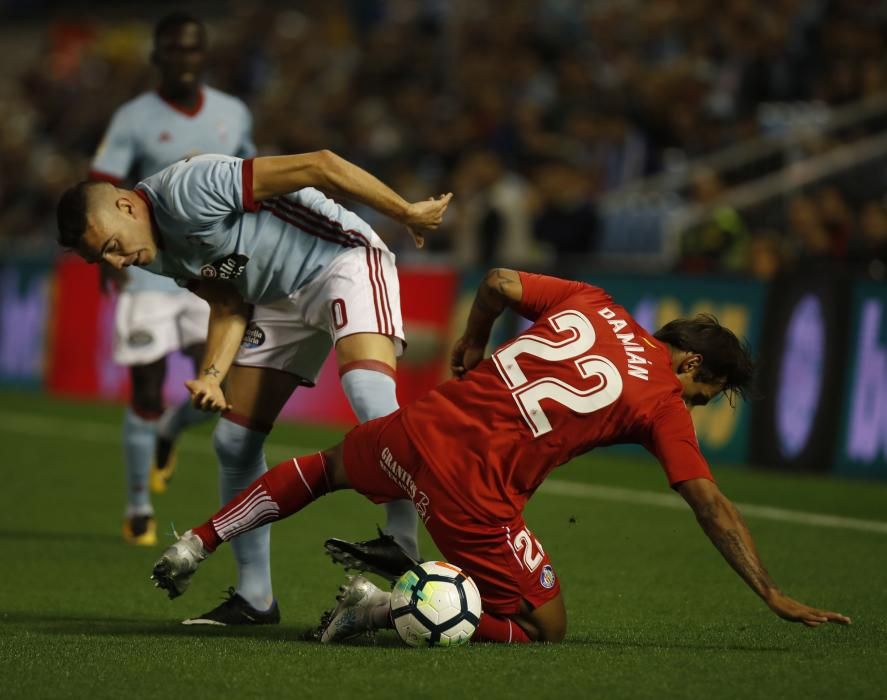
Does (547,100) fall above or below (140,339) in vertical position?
above

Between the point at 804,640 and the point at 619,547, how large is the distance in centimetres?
276

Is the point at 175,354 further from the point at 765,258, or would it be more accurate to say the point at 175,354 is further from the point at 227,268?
the point at 227,268

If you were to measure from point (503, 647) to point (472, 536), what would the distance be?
0.40 metres

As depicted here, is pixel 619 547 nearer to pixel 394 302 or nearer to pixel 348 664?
pixel 394 302

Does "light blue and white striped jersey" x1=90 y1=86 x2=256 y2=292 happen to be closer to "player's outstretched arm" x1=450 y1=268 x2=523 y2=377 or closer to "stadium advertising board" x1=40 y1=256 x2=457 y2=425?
"player's outstretched arm" x1=450 y1=268 x2=523 y2=377

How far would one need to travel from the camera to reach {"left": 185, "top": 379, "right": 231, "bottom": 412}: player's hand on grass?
5559mm

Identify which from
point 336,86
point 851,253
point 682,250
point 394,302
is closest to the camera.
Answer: point 394,302

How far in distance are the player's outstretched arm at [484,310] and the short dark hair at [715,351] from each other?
0.59m

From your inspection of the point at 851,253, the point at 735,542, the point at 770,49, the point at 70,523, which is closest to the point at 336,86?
the point at 770,49

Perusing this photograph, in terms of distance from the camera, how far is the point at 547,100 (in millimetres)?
16906

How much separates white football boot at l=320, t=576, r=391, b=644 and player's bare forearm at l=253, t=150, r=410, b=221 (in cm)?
133

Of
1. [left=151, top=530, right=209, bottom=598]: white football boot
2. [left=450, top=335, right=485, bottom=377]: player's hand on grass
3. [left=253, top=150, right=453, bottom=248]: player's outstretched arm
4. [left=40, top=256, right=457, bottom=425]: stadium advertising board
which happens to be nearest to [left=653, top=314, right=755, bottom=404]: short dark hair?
[left=450, top=335, right=485, bottom=377]: player's hand on grass

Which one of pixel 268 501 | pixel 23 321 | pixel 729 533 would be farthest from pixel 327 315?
pixel 23 321

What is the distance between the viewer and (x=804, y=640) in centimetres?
564
